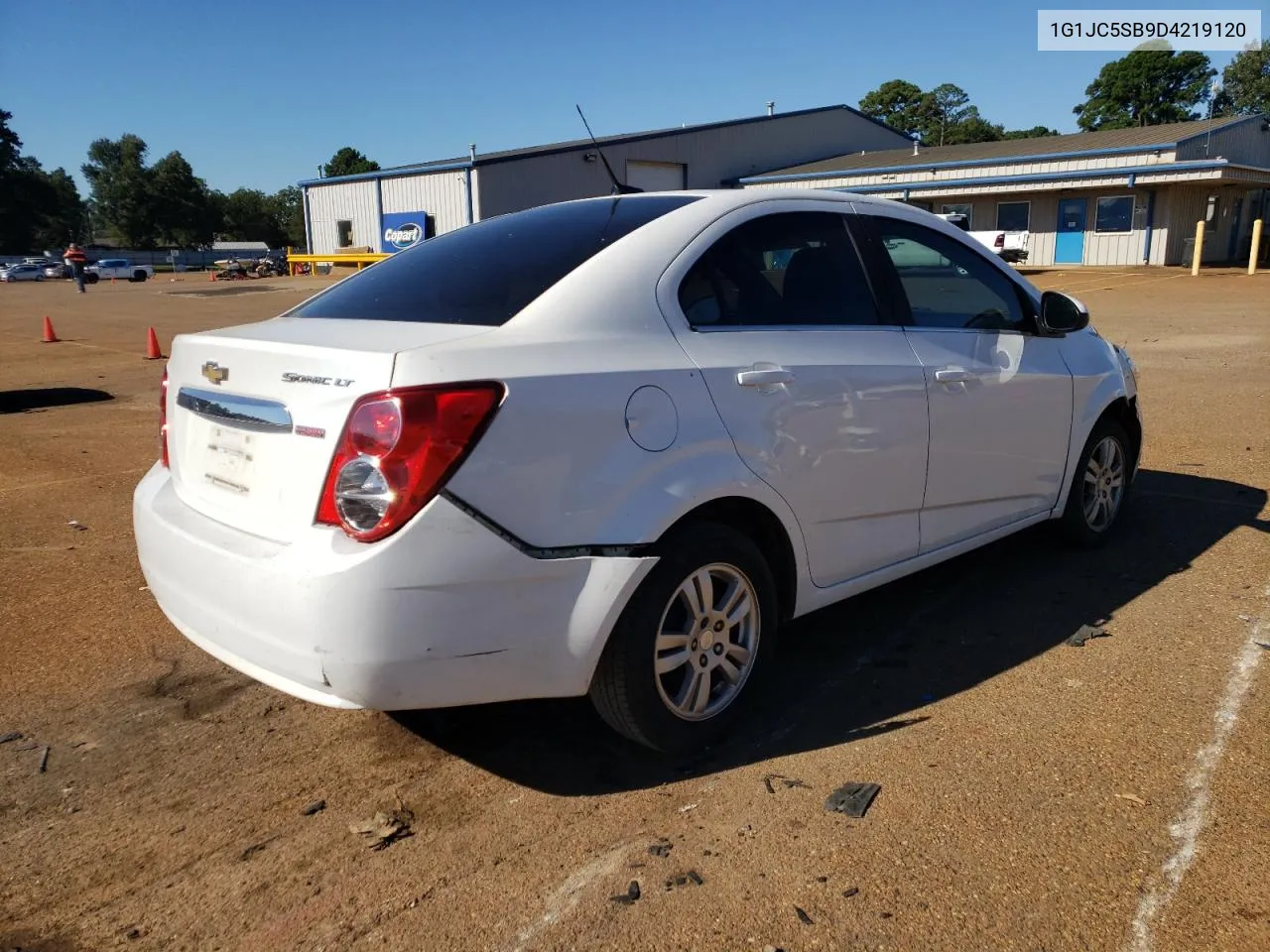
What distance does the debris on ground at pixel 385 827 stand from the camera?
2785 millimetres

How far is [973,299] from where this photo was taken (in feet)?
14.4

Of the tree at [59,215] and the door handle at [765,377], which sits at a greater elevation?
the tree at [59,215]

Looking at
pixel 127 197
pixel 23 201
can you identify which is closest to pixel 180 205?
pixel 127 197

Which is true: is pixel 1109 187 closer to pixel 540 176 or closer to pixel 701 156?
pixel 701 156

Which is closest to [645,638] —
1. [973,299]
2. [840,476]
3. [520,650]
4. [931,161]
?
[520,650]

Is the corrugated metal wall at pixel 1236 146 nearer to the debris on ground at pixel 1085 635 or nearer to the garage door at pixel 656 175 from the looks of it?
the garage door at pixel 656 175

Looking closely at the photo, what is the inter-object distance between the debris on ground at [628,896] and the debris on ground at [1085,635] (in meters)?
2.32

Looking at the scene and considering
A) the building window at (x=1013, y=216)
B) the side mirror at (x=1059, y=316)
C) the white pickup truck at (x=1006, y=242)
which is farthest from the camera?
the building window at (x=1013, y=216)

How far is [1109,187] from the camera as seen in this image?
1292 inches

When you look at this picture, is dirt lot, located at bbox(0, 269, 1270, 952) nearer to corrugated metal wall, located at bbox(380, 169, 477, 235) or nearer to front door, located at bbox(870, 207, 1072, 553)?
front door, located at bbox(870, 207, 1072, 553)

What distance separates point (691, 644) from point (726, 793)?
460mm

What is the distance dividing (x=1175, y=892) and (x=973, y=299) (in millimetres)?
2658

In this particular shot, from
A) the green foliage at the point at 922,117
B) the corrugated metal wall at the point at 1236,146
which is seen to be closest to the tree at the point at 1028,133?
the green foliage at the point at 922,117

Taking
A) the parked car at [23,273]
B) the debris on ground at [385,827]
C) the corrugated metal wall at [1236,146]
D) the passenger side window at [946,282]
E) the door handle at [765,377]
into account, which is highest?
the corrugated metal wall at [1236,146]
